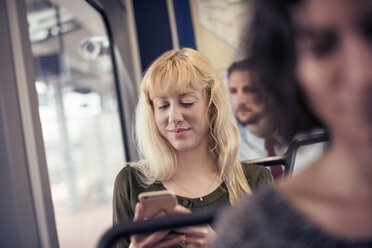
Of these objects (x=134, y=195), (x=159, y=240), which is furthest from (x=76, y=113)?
(x=159, y=240)

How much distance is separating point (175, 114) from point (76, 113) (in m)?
1.09

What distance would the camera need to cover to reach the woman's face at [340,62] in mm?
519

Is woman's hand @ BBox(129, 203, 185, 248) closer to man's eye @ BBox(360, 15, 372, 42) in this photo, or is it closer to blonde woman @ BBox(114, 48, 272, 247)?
blonde woman @ BBox(114, 48, 272, 247)

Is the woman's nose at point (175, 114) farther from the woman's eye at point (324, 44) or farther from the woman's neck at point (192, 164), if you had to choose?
the woman's eye at point (324, 44)

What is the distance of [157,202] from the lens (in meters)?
1.13

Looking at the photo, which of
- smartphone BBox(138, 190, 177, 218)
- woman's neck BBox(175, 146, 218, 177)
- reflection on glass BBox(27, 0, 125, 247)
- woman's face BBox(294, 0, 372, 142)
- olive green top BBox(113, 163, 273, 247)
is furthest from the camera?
reflection on glass BBox(27, 0, 125, 247)

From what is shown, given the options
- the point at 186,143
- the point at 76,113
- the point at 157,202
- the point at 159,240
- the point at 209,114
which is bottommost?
the point at 159,240

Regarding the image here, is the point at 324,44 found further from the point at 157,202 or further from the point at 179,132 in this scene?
Answer: the point at 179,132

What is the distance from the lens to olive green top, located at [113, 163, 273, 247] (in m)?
1.56

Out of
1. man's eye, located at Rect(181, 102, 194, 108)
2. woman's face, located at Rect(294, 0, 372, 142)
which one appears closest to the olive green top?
man's eye, located at Rect(181, 102, 194, 108)

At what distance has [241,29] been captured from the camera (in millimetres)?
715

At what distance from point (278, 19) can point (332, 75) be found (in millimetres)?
142

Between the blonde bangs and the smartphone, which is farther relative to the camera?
the blonde bangs

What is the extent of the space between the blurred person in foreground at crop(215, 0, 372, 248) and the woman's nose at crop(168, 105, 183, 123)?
3.10 feet
